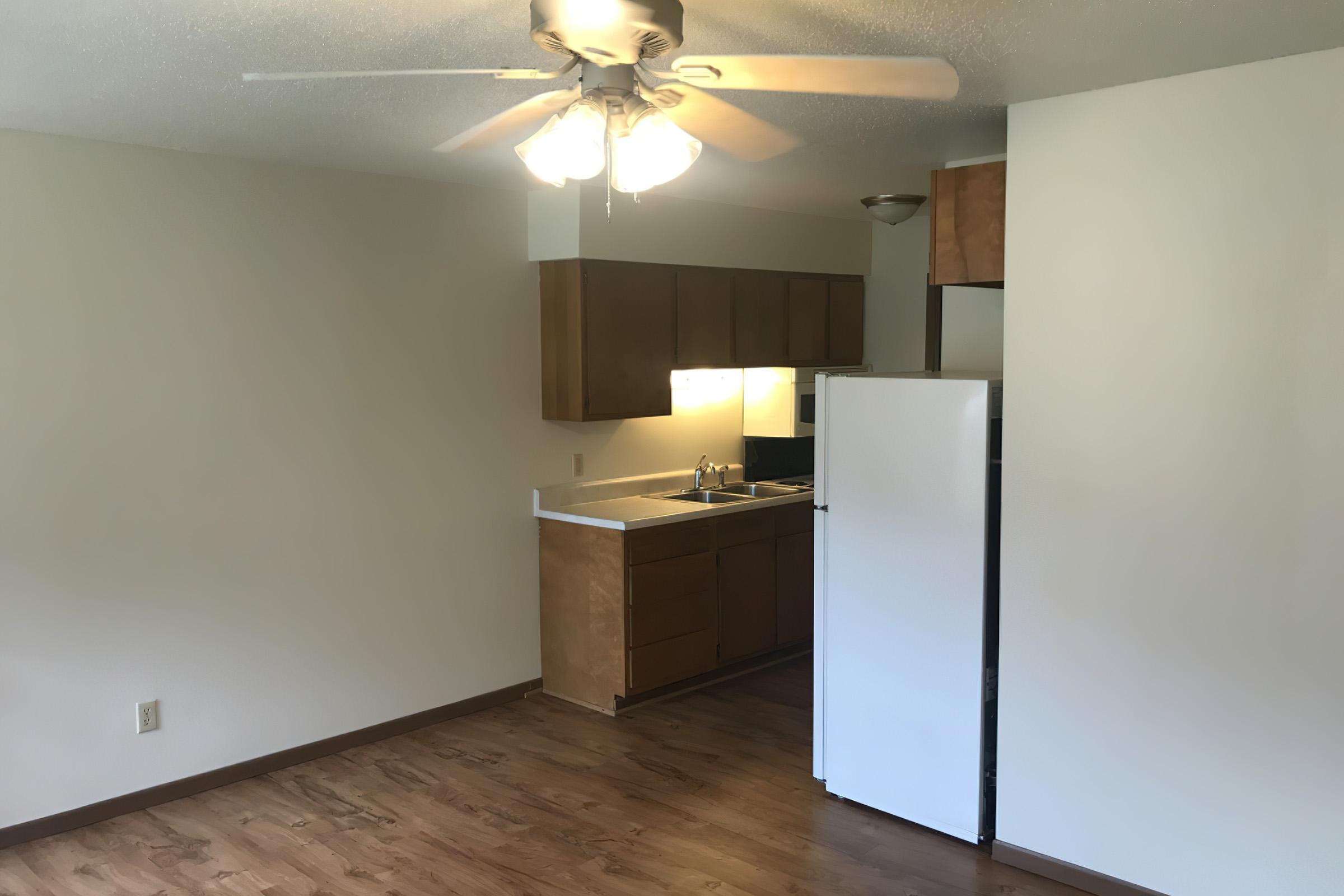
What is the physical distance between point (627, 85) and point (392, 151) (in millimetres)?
2114

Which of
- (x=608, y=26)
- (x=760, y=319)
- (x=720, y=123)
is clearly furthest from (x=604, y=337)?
(x=608, y=26)

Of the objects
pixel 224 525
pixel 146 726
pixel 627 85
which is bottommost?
pixel 146 726

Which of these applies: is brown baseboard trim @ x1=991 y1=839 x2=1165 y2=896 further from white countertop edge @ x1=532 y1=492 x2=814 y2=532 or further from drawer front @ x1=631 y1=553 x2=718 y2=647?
white countertop edge @ x1=532 y1=492 x2=814 y2=532

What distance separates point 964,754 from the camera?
3398 mm

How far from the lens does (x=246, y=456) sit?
3.95m

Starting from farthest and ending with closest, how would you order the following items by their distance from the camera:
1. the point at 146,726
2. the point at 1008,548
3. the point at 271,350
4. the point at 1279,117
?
1. the point at 271,350
2. the point at 146,726
3. the point at 1008,548
4. the point at 1279,117

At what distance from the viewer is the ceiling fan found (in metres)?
1.65

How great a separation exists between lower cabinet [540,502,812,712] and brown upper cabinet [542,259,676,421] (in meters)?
0.60

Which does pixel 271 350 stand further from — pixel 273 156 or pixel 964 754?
pixel 964 754

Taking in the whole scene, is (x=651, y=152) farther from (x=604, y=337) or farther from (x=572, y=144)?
(x=604, y=337)

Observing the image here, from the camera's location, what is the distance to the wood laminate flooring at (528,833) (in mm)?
3199

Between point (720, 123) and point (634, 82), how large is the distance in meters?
0.36

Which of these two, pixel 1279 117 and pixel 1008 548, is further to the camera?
pixel 1008 548

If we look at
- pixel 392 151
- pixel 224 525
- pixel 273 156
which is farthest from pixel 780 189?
pixel 224 525
